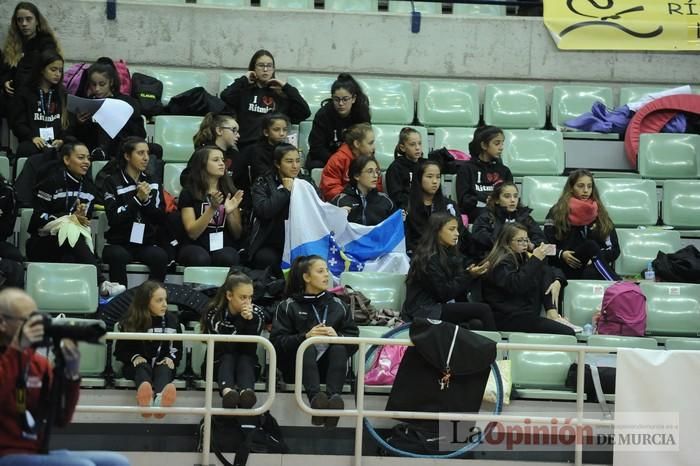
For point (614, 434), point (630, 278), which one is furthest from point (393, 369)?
point (630, 278)

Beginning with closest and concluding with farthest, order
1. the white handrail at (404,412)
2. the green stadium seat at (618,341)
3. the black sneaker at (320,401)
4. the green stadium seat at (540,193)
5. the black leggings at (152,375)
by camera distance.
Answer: the white handrail at (404,412) → the black sneaker at (320,401) → the black leggings at (152,375) → the green stadium seat at (618,341) → the green stadium seat at (540,193)

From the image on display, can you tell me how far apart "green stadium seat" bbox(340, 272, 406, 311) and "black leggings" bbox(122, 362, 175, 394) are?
1608mm

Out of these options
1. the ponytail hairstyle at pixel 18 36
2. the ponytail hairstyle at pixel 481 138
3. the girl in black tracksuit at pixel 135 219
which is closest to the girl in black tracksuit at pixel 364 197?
the ponytail hairstyle at pixel 481 138

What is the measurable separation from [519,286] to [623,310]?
763 mm

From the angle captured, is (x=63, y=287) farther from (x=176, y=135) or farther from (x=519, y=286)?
(x=519, y=286)

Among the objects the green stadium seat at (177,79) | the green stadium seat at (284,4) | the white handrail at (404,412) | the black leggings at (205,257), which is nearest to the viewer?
the white handrail at (404,412)

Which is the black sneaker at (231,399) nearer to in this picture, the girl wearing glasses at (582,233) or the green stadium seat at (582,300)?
the green stadium seat at (582,300)

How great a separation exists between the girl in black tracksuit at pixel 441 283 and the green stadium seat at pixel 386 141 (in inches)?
72.7

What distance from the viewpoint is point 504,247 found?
8961mm

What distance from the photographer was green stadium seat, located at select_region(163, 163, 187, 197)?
9.93 m

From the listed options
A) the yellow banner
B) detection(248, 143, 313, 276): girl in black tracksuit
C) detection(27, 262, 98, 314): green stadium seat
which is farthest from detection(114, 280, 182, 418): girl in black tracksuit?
the yellow banner

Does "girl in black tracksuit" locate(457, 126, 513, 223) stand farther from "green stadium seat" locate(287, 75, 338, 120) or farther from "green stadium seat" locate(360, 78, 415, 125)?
"green stadium seat" locate(287, 75, 338, 120)

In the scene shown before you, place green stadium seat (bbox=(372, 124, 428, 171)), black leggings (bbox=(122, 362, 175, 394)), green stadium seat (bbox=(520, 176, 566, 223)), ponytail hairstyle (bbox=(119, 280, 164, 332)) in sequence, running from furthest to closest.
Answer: green stadium seat (bbox=(372, 124, 428, 171))
green stadium seat (bbox=(520, 176, 566, 223))
ponytail hairstyle (bbox=(119, 280, 164, 332))
black leggings (bbox=(122, 362, 175, 394))

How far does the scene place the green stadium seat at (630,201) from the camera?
33.8ft
